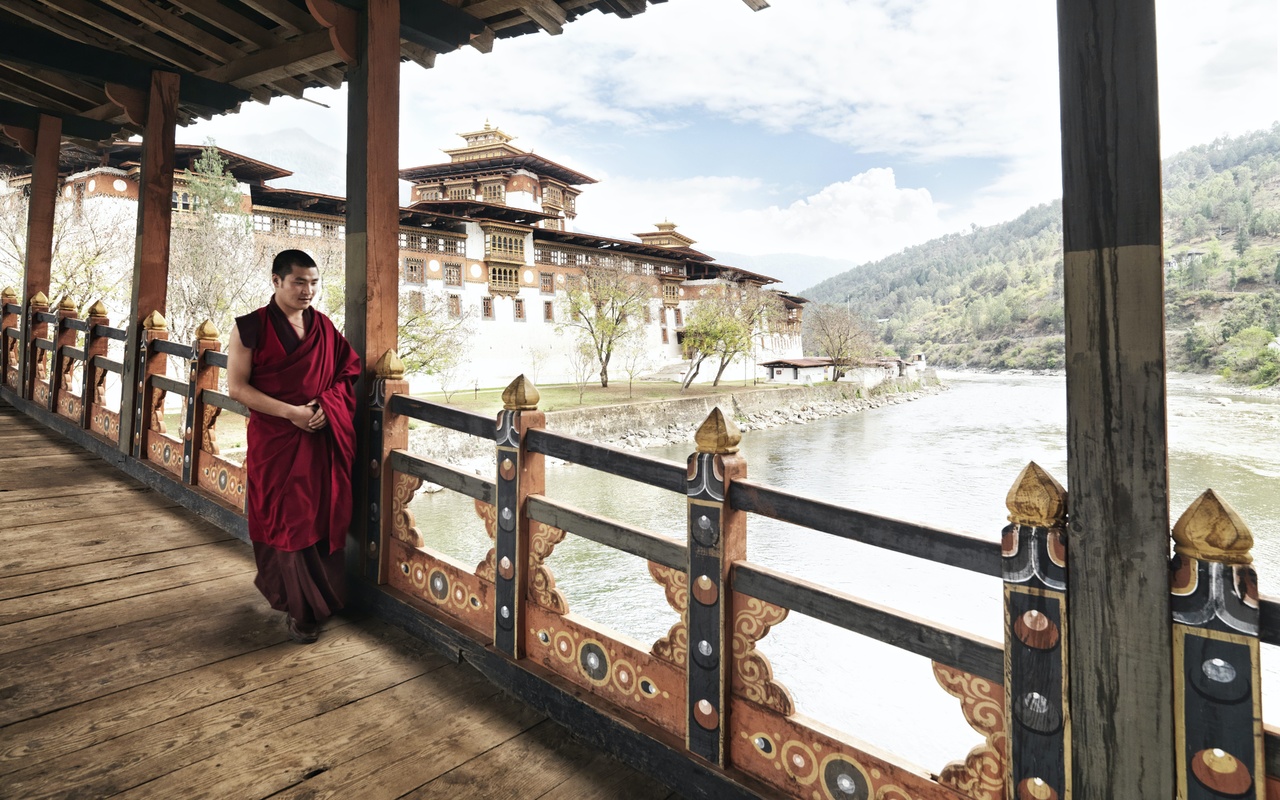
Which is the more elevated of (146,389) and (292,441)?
(146,389)

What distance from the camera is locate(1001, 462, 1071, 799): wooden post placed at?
1.06 m

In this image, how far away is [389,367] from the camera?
253cm

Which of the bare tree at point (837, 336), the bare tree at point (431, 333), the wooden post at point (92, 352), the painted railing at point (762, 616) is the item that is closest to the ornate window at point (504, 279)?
the bare tree at point (431, 333)

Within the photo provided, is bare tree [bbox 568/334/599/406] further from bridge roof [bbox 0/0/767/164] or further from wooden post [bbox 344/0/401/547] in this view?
wooden post [bbox 344/0/401/547]

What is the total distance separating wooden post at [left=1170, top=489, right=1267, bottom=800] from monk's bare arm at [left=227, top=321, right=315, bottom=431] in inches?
87.0

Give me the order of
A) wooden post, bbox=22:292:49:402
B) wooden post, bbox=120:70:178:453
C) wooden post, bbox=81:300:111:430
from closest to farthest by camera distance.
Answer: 1. wooden post, bbox=120:70:178:453
2. wooden post, bbox=81:300:111:430
3. wooden post, bbox=22:292:49:402

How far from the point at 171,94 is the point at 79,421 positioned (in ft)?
8.53

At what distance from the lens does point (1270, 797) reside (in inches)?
35.7

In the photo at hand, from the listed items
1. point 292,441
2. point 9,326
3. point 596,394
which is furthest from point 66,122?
point 596,394

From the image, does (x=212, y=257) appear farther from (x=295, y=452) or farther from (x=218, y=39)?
(x=295, y=452)

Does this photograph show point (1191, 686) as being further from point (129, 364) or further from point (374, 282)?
point (129, 364)

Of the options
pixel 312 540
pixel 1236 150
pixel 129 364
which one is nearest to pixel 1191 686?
pixel 312 540

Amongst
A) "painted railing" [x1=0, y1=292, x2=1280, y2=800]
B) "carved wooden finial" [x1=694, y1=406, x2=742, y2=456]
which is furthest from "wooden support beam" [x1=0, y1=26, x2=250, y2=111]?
"carved wooden finial" [x1=694, y1=406, x2=742, y2=456]

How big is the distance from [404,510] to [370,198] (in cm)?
114
